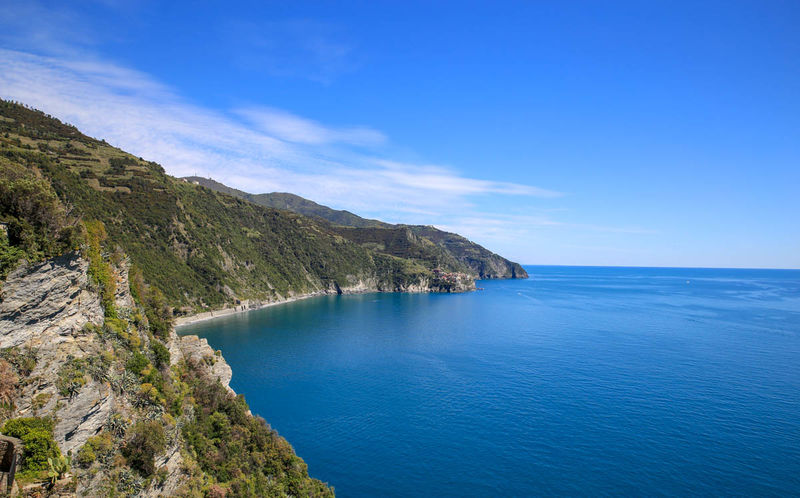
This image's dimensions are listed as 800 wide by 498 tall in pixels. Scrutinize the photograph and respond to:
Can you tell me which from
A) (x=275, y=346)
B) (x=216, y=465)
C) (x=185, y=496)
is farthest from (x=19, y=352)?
(x=275, y=346)

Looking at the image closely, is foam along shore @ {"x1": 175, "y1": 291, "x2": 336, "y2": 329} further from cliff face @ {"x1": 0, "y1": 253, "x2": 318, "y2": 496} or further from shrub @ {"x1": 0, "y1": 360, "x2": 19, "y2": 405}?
shrub @ {"x1": 0, "y1": 360, "x2": 19, "y2": 405}

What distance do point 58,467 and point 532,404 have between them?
51.1 meters

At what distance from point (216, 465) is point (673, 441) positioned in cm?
4576

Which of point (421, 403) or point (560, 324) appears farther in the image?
point (560, 324)

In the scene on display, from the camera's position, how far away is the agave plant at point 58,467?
51.8 feet

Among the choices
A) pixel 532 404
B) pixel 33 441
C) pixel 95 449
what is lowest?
pixel 532 404

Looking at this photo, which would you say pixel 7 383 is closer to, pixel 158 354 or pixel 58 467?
pixel 58 467

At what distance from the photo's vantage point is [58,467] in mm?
16172

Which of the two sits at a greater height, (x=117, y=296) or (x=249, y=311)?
(x=117, y=296)

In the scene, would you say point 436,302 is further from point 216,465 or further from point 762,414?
point 216,465

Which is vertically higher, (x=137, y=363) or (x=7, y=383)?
(x=7, y=383)

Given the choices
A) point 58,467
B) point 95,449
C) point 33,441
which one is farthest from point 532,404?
point 33,441

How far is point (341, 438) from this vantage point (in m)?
45.3

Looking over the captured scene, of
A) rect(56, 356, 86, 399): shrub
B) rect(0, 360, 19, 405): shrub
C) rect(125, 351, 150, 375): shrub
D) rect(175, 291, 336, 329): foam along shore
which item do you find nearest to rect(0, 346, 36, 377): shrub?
rect(0, 360, 19, 405): shrub
